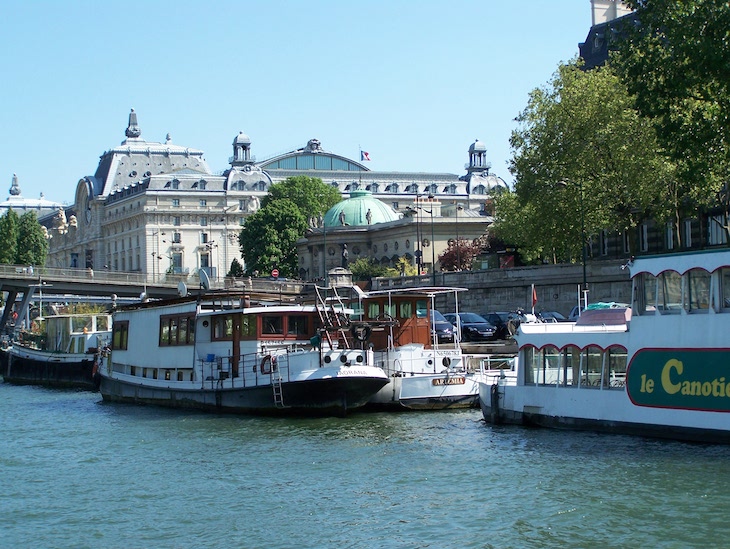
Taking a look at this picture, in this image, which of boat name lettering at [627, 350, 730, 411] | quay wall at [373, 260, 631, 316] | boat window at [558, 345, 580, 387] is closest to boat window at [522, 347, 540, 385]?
boat window at [558, 345, 580, 387]

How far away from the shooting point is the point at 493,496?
26250 mm

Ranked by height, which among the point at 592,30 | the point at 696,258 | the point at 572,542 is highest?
the point at 592,30

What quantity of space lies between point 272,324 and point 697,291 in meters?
18.2

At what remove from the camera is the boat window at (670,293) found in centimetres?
3120

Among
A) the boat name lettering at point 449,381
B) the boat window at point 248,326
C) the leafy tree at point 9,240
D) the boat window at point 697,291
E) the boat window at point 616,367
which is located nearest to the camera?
the boat window at point 697,291

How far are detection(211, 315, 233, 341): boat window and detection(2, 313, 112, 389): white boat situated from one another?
18900 mm

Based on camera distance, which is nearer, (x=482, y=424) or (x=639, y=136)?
(x=482, y=424)

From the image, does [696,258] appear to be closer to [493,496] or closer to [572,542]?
[493,496]

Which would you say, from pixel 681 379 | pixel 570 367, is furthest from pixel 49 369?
pixel 681 379

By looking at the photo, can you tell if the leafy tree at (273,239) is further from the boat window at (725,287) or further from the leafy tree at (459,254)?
the boat window at (725,287)

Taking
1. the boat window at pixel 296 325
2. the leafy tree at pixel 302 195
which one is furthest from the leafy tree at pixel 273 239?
the boat window at pixel 296 325

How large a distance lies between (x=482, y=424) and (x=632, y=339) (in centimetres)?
685

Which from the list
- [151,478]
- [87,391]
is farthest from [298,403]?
[87,391]

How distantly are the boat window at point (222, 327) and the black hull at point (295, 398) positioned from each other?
211 centimetres
